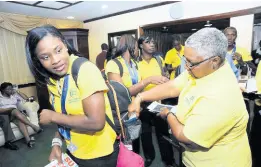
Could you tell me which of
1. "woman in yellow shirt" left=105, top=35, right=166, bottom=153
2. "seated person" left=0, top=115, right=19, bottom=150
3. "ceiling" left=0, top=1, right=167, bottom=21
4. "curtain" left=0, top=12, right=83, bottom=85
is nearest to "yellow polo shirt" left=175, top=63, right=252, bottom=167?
"woman in yellow shirt" left=105, top=35, right=166, bottom=153

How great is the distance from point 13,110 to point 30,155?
1.12 metres

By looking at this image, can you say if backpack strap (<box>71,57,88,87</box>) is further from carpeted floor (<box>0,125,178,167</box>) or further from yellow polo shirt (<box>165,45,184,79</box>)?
yellow polo shirt (<box>165,45,184,79</box>)

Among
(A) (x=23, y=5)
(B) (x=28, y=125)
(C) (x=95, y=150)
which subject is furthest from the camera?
(A) (x=23, y=5)

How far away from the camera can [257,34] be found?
12.4ft

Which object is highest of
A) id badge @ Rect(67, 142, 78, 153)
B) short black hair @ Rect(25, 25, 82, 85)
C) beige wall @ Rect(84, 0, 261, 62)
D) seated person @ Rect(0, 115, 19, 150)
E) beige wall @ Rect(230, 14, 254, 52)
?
beige wall @ Rect(84, 0, 261, 62)

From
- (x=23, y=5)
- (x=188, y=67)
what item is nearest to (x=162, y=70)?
(x=188, y=67)

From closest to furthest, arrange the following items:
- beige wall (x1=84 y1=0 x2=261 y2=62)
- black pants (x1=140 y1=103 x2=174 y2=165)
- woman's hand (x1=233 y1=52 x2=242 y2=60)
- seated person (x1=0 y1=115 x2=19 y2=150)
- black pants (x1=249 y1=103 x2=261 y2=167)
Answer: black pants (x1=249 y1=103 x2=261 y2=167), black pants (x1=140 y1=103 x2=174 y2=165), woman's hand (x1=233 y1=52 x2=242 y2=60), seated person (x1=0 y1=115 x2=19 y2=150), beige wall (x1=84 y1=0 x2=261 y2=62)

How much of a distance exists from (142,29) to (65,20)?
2.77 meters

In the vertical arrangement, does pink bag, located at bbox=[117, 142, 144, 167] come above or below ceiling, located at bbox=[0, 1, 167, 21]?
below

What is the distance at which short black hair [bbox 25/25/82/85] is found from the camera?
2.65ft

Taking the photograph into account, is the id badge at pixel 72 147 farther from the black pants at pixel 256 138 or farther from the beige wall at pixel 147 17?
the beige wall at pixel 147 17

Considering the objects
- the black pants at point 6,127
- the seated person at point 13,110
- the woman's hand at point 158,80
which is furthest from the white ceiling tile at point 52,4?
the woman's hand at point 158,80

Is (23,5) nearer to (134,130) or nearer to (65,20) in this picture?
(65,20)

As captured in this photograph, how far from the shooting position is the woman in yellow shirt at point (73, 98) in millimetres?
792
